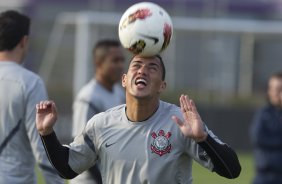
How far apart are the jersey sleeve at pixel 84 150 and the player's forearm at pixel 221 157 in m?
0.80

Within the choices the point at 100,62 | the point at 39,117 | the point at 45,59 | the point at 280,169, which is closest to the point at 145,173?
the point at 39,117

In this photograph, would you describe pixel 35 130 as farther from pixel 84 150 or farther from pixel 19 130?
pixel 84 150

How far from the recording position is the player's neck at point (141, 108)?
5.77 m

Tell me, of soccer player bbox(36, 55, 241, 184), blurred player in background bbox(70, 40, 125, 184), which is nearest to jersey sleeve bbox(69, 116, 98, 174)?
soccer player bbox(36, 55, 241, 184)

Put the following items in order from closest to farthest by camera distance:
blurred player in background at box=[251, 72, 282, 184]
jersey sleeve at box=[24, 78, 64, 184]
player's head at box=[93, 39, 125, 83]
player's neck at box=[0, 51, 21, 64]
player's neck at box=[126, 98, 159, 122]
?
player's neck at box=[126, 98, 159, 122]
jersey sleeve at box=[24, 78, 64, 184]
player's neck at box=[0, 51, 21, 64]
player's head at box=[93, 39, 125, 83]
blurred player in background at box=[251, 72, 282, 184]

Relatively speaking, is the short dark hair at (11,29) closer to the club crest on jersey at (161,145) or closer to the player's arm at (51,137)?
the player's arm at (51,137)

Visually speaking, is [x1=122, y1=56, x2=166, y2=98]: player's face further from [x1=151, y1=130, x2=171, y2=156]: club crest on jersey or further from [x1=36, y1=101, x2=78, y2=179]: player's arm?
[x1=36, y1=101, x2=78, y2=179]: player's arm

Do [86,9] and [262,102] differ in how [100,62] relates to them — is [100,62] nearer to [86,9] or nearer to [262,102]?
[262,102]

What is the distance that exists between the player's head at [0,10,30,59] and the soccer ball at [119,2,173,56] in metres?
1.13

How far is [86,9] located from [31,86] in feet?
87.6

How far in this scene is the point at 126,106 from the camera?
5.91 metres

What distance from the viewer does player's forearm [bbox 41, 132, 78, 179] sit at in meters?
5.78

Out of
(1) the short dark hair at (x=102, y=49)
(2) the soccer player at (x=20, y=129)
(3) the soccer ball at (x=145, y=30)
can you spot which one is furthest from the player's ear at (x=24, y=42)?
(1) the short dark hair at (x=102, y=49)

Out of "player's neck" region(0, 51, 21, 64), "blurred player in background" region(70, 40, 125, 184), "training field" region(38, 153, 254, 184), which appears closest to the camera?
"player's neck" region(0, 51, 21, 64)
